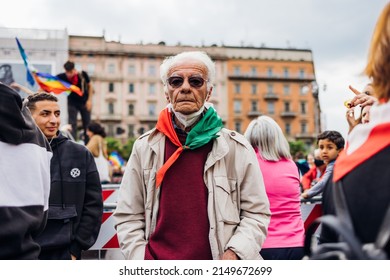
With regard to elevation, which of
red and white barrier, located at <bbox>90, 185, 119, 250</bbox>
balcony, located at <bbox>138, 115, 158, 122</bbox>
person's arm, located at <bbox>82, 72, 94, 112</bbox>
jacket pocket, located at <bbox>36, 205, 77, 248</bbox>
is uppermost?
balcony, located at <bbox>138, 115, 158, 122</bbox>

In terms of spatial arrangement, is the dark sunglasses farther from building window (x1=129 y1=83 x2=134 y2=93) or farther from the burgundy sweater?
building window (x1=129 y1=83 x2=134 y2=93)

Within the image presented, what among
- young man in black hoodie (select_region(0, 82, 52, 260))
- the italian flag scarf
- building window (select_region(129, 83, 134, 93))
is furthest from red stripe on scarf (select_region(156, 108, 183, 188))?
building window (select_region(129, 83, 134, 93))

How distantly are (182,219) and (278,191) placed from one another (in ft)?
3.57

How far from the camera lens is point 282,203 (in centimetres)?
286

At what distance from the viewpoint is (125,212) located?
199cm

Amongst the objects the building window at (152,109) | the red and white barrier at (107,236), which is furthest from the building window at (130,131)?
the red and white barrier at (107,236)

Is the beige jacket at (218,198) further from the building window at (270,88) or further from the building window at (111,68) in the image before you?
the building window at (270,88)

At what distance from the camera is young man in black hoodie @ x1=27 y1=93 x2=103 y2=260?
245 cm

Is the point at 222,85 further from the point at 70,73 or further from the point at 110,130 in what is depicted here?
the point at 70,73

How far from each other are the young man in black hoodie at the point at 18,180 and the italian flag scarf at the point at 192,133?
20.8 inches

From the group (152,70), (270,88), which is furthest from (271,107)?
(152,70)

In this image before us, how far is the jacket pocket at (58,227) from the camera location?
94.5 inches
